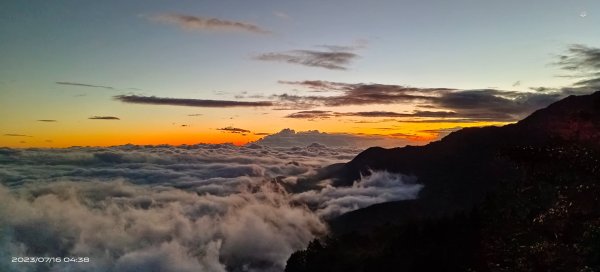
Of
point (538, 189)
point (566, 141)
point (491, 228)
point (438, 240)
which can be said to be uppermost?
point (566, 141)

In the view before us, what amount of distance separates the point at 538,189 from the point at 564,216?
654 cm

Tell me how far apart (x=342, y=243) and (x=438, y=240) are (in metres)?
39.9

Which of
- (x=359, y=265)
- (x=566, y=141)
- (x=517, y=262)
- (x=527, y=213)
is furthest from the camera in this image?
(x=359, y=265)

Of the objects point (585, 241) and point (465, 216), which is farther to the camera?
point (465, 216)

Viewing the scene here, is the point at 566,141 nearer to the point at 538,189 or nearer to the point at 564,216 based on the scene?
the point at 538,189

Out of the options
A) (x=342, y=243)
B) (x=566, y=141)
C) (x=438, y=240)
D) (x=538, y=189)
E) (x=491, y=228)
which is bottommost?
(x=342, y=243)

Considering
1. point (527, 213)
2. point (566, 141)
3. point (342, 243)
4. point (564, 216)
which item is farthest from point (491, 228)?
point (342, 243)

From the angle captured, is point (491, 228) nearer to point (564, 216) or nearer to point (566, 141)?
point (564, 216)

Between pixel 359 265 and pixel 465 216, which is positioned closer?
pixel 465 216

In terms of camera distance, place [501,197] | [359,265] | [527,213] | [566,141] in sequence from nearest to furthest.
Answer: [527,213] → [501,197] → [566,141] → [359,265]

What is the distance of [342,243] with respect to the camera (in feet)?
336

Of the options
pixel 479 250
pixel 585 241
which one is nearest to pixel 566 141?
pixel 479 250

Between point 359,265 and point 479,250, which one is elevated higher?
point 479,250

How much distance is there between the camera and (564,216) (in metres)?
47.2
